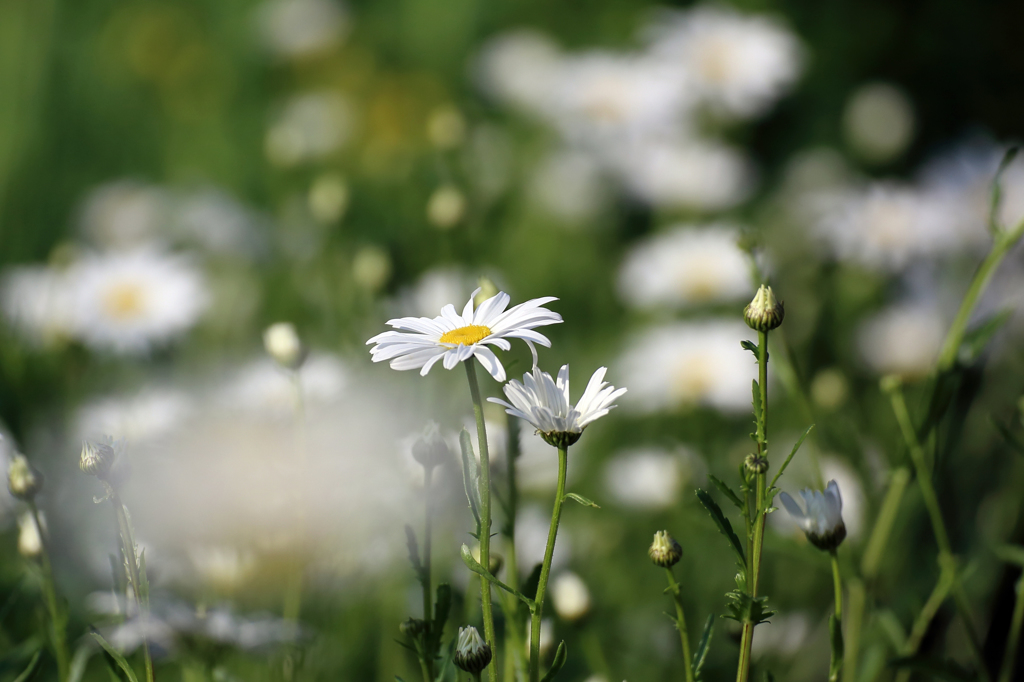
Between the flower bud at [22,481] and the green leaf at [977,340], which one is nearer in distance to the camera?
the flower bud at [22,481]

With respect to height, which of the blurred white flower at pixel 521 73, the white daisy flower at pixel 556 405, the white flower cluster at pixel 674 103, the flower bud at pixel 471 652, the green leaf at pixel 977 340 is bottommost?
the flower bud at pixel 471 652

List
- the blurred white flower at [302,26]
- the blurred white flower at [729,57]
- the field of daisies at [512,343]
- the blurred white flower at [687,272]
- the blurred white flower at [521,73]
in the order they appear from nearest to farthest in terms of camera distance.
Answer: the field of daisies at [512,343] → the blurred white flower at [687,272] → the blurred white flower at [729,57] → the blurred white flower at [521,73] → the blurred white flower at [302,26]

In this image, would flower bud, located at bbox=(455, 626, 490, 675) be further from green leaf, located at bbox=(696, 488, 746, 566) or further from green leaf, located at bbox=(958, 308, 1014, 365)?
green leaf, located at bbox=(958, 308, 1014, 365)

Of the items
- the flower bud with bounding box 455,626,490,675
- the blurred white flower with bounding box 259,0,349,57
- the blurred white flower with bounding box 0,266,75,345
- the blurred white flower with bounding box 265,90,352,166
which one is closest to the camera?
the flower bud with bounding box 455,626,490,675

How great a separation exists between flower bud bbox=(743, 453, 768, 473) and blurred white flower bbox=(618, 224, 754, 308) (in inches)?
45.2

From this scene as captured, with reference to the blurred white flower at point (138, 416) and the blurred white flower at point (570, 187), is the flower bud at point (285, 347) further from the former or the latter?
the blurred white flower at point (570, 187)

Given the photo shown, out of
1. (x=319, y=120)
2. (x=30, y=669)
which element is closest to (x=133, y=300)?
(x=30, y=669)

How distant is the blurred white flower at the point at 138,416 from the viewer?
104cm

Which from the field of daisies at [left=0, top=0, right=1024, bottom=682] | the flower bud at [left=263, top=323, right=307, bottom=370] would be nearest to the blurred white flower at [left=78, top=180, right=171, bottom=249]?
the field of daisies at [left=0, top=0, right=1024, bottom=682]

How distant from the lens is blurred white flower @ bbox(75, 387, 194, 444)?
1.04 m

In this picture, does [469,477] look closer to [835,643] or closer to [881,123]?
[835,643]

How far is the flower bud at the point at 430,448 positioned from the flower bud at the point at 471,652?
0.11 metres

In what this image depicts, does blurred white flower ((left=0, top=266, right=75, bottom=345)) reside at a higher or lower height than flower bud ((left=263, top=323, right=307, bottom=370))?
higher

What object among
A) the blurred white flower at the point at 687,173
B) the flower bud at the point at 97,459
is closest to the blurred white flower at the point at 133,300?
the flower bud at the point at 97,459
